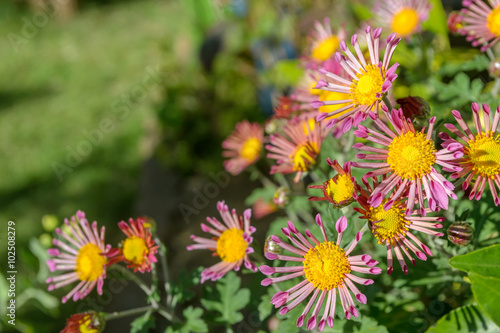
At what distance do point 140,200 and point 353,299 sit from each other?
2.23m

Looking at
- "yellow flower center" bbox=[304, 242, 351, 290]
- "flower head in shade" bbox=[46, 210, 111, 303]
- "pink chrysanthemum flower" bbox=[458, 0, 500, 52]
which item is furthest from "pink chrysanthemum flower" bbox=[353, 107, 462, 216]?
"flower head in shade" bbox=[46, 210, 111, 303]

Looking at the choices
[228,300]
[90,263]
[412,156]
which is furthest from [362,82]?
[90,263]

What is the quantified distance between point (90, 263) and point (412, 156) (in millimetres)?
632

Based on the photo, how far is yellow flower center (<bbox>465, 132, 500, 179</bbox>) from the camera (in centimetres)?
77

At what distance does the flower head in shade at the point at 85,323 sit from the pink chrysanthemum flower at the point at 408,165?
0.59 meters

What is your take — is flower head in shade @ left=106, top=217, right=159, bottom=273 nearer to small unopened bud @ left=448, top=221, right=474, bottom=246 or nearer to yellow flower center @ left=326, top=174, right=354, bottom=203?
yellow flower center @ left=326, top=174, right=354, bottom=203

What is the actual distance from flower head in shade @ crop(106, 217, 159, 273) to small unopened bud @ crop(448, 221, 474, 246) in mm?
518

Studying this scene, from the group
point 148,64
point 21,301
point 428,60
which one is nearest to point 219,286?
point 428,60

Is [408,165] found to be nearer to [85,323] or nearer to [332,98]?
[332,98]

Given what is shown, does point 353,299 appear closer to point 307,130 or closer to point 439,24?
point 307,130

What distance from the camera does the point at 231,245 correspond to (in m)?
0.91

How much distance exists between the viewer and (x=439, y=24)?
5.59 ft

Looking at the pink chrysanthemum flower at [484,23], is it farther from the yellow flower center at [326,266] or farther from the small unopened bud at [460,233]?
the yellow flower center at [326,266]

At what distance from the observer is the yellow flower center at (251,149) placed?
1.28 metres
